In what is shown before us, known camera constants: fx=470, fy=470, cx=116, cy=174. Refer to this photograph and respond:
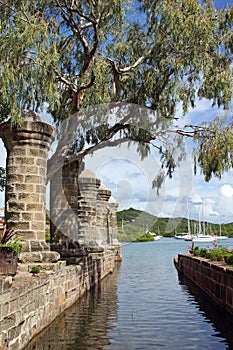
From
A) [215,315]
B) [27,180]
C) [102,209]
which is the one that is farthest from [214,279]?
[102,209]

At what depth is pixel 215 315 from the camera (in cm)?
1159

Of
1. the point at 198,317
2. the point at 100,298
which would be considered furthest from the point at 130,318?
the point at 100,298

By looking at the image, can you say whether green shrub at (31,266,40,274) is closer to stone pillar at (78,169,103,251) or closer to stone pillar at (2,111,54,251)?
stone pillar at (2,111,54,251)

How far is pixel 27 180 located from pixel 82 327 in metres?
3.69

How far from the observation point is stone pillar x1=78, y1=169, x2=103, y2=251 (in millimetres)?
20766

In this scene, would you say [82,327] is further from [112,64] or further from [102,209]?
[102,209]

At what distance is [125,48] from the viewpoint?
15172 millimetres

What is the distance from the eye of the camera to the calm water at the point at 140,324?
852 centimetres

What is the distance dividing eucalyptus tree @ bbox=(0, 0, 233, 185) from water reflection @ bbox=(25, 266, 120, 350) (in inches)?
167

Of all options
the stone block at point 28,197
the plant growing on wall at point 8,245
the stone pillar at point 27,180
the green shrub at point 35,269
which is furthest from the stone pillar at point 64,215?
the plant growing on wall at point 8,245

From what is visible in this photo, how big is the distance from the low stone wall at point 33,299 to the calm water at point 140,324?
0.90 ft

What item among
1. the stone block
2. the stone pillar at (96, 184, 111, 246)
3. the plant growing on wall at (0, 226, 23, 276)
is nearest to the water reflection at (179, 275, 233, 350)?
the plant growing on wall at (0, 226, 23, 276)

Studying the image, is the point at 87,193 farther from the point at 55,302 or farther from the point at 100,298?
the point at 55,302

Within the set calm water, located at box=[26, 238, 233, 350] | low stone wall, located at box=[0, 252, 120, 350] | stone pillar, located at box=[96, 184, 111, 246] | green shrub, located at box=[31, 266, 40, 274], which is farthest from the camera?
stone pillar, located at box=[96, 184, 111, 246]
